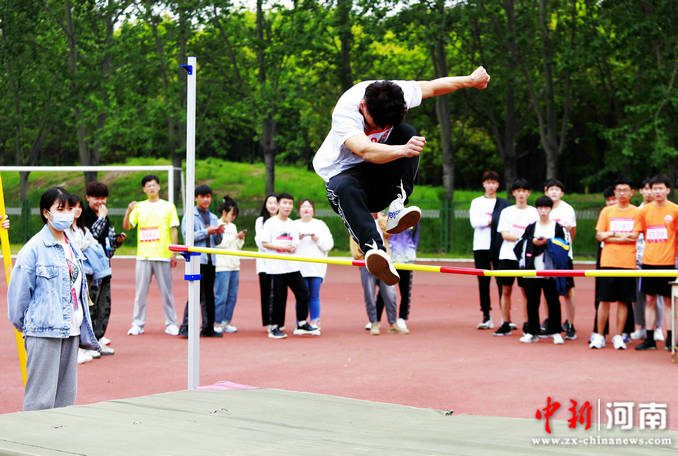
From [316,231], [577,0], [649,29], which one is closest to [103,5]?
[577,0]

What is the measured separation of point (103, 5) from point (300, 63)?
609 centimetres

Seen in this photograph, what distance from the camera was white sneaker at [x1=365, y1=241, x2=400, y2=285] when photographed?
4891 mm

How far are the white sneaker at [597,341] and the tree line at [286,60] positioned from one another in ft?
40.9

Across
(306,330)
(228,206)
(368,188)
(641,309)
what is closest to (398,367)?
(306,330)

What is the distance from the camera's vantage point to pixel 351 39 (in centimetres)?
2461

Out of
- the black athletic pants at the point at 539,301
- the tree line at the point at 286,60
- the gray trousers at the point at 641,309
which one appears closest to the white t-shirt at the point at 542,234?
the black athletic pants at the point at 539,301

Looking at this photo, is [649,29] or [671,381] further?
[649,29]

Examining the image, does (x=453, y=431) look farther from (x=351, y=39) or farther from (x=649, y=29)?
(x=351, y=39)

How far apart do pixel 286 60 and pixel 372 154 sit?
19.8 m

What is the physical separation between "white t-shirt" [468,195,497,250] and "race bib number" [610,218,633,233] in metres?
1.67

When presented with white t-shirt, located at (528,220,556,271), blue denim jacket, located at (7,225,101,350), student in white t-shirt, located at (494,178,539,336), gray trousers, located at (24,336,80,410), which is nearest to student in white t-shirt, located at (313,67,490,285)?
blue denim jacket, located at (7,225,101,350)

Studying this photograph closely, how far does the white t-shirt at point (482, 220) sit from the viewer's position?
10.1 meters

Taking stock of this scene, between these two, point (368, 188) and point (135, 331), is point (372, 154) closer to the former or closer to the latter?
point (368, 188)

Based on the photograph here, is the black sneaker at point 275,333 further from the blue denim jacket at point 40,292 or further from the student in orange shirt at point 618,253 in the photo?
the blue denim jacket at point 40,292
